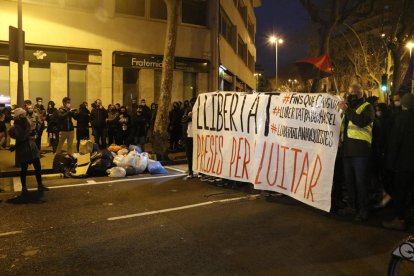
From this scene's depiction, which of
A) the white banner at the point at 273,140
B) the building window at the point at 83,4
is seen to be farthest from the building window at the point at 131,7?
the white banner at the point at 273,140

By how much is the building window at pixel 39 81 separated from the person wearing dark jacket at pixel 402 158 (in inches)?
573

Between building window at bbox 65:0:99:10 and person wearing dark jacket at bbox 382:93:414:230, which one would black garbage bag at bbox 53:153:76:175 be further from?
building window at bbox 65:0:99:10

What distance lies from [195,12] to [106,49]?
5.41m

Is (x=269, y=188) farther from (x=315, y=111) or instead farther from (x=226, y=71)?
(x=226, y=71)

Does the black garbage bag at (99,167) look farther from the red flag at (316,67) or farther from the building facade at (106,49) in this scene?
the building facade at (106,49)

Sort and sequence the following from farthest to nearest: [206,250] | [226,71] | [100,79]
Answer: [226,71] → [100,79] → [206,250]

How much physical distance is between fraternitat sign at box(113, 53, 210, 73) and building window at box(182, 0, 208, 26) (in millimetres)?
1996

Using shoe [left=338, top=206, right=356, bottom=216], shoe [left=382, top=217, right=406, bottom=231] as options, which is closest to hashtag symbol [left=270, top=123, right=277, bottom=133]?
shoe [left=338, top=206, right=356, bottom=216]

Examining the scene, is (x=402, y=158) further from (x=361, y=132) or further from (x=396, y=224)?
(x=396, y=224)

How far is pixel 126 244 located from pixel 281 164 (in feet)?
10.5

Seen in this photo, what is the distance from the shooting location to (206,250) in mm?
5512

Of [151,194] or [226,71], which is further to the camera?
[226,71]

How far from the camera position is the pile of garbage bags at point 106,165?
11062 millimetres

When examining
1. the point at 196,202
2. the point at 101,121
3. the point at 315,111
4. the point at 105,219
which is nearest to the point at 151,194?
the point at 196,202
